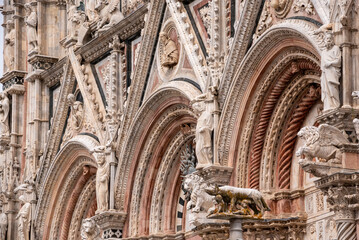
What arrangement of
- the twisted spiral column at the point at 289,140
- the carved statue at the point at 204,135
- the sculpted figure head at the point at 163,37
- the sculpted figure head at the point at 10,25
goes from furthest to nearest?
the sculpted figure head at the point at 10,25 → the sculpted figure head at the point at 163,37 → the carved statue at the point at 204,135 → the twisted spiral column at the point at 289,140

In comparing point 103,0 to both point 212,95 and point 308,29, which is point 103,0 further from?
point 308,29

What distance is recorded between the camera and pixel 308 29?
747 inches

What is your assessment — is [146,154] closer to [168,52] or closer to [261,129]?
[168,52]

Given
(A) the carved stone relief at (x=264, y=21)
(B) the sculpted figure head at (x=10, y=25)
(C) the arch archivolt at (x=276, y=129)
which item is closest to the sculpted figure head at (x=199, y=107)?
(C) the arch archivolt at (x=276, y=129)

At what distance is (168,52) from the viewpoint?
24.1m

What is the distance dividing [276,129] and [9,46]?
537 inches

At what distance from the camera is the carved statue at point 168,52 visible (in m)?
24.0

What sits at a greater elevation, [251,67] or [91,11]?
[91,11]

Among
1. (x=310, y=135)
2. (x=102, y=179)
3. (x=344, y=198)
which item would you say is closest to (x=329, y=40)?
(x=310, y=135)

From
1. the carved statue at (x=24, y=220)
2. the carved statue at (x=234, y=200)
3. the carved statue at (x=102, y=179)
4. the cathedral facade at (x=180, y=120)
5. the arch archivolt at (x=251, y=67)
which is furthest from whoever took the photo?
the carved statue at (x=24, y=220)

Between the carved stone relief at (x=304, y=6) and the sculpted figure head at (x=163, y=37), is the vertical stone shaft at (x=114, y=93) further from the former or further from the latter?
the carved stone relief at (x=304, y=6)

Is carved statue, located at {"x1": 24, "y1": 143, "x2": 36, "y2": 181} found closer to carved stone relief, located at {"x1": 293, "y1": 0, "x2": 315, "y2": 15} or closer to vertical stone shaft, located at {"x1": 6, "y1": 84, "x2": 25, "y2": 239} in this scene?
vertical stone shaft, located at {"x1": 6, "y1": 84, "x2": 25, "y2": 239}

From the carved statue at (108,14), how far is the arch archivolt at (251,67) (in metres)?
6.38

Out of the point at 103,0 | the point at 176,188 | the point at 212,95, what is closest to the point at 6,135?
the point at 103,0
